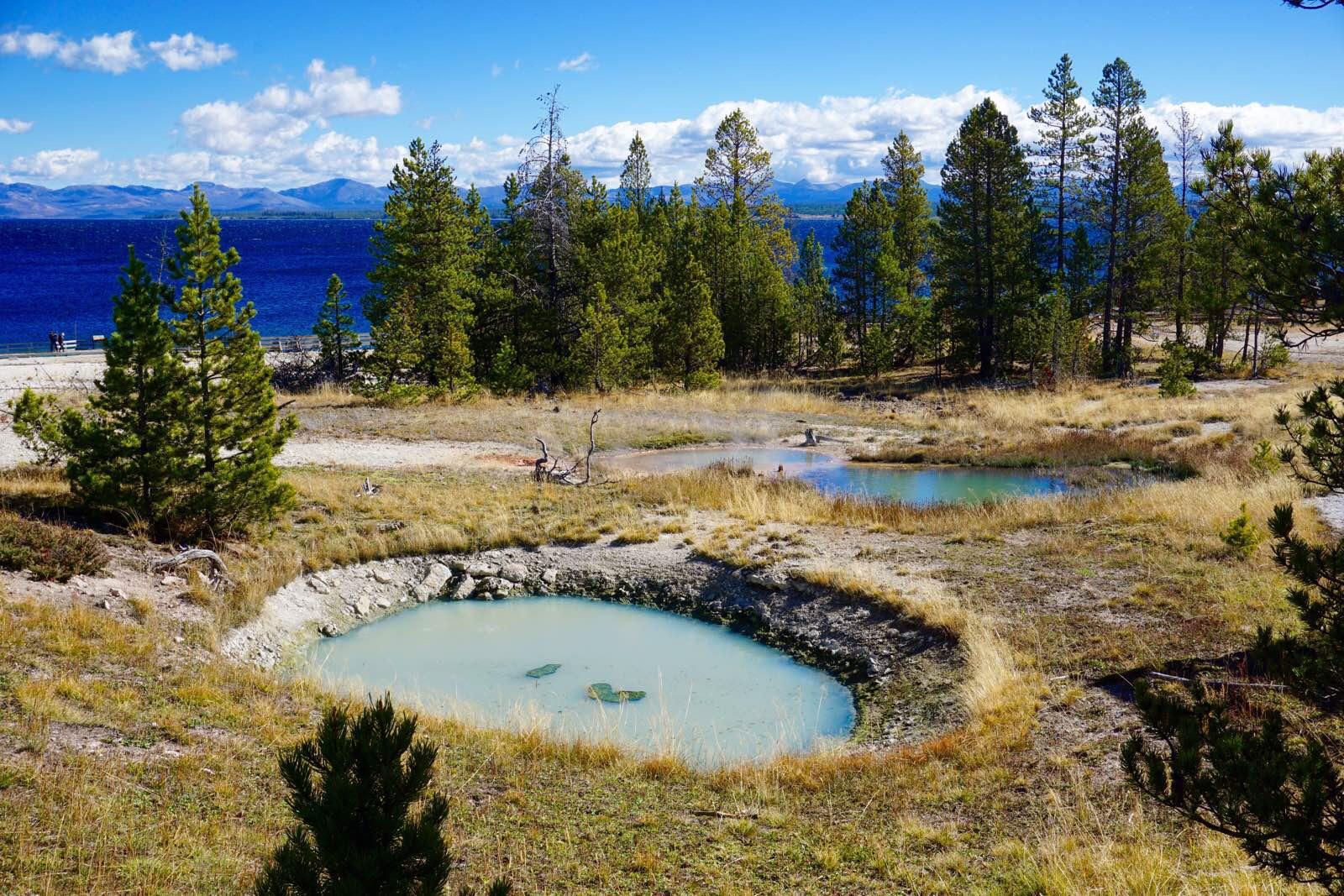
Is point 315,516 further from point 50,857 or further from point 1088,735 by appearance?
point 1088,735

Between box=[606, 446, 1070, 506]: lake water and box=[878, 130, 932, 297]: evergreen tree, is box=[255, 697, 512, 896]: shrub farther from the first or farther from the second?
box=[878, 130, 932, 297]: evergreen tree

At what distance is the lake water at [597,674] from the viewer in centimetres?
1174

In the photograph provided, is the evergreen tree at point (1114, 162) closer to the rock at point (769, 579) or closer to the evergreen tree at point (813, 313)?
the evergreen tree at point (813, 313)

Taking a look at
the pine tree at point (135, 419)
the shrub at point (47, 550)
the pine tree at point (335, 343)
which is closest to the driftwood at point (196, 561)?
the shrub at point (47, 550)

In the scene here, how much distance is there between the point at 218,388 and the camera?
1507 centimetres

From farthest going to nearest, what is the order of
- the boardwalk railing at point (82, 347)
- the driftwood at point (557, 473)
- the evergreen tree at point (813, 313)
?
1. the evergreen tree at point (813, 313)
2. the boardwalk railing at point (82, 347)
3. the driftwood at point (557, 473)

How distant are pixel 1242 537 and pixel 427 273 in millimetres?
27904

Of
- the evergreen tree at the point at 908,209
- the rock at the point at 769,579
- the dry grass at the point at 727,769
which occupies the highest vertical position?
the evergreen tree at the point at 908,209

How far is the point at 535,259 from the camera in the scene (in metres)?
39.3

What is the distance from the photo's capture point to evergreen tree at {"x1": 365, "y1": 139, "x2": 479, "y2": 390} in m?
34.1

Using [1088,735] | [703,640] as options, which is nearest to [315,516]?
[703,640]

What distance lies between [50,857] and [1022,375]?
147 ft

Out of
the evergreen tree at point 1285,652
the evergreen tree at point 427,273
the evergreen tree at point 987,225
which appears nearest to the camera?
the evergreen tree at point 1285,652

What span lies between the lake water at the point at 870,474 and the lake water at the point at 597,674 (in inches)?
328
